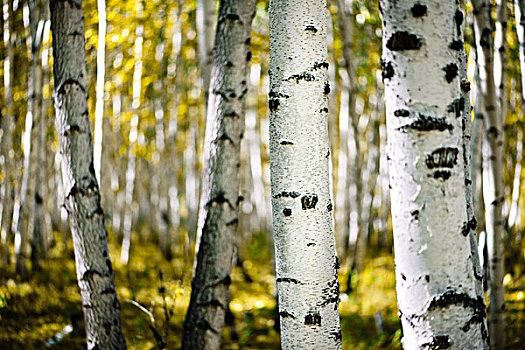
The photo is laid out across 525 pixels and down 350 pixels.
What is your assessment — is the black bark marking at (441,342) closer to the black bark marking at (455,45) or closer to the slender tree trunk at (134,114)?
the black bark marking at (455,45)

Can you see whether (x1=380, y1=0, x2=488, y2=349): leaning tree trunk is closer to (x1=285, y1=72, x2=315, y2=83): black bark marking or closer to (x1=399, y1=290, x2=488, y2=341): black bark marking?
(x1=399, y1=290, x2=488, y2=341): black bark marking

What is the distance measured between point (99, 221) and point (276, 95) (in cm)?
158

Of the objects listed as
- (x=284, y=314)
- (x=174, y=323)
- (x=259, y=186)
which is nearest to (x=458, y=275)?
(x=284, y=314)

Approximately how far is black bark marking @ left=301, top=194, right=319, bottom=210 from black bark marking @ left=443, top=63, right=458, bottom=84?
23.2 inches

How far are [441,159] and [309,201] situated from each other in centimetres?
49

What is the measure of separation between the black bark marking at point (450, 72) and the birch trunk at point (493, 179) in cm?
199

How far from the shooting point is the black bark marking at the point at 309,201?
5.29 feet

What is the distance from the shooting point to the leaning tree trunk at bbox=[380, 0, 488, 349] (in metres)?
1.28

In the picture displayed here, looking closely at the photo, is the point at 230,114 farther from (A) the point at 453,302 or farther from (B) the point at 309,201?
(A) the point at 453,302

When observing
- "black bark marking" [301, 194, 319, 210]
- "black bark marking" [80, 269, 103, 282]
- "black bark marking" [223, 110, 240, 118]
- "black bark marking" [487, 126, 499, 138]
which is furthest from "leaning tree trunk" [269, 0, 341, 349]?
"black bark marking" [487, 126, 499, 138]

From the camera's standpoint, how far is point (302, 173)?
1609 millimetres

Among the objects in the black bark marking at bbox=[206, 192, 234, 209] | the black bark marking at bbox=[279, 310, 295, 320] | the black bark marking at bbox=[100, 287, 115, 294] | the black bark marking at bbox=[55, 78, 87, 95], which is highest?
the black bark marking at bbox=[55, 78, 87, 95]

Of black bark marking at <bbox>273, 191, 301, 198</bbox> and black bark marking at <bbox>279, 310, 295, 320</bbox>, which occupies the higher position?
black bark marking at <bbox>273, 191, 301, 198</bbox>

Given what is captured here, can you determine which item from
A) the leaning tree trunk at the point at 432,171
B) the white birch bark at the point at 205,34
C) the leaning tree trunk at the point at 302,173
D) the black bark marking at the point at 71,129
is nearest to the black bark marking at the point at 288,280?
the leaning tree trunk at the point at 302,173
